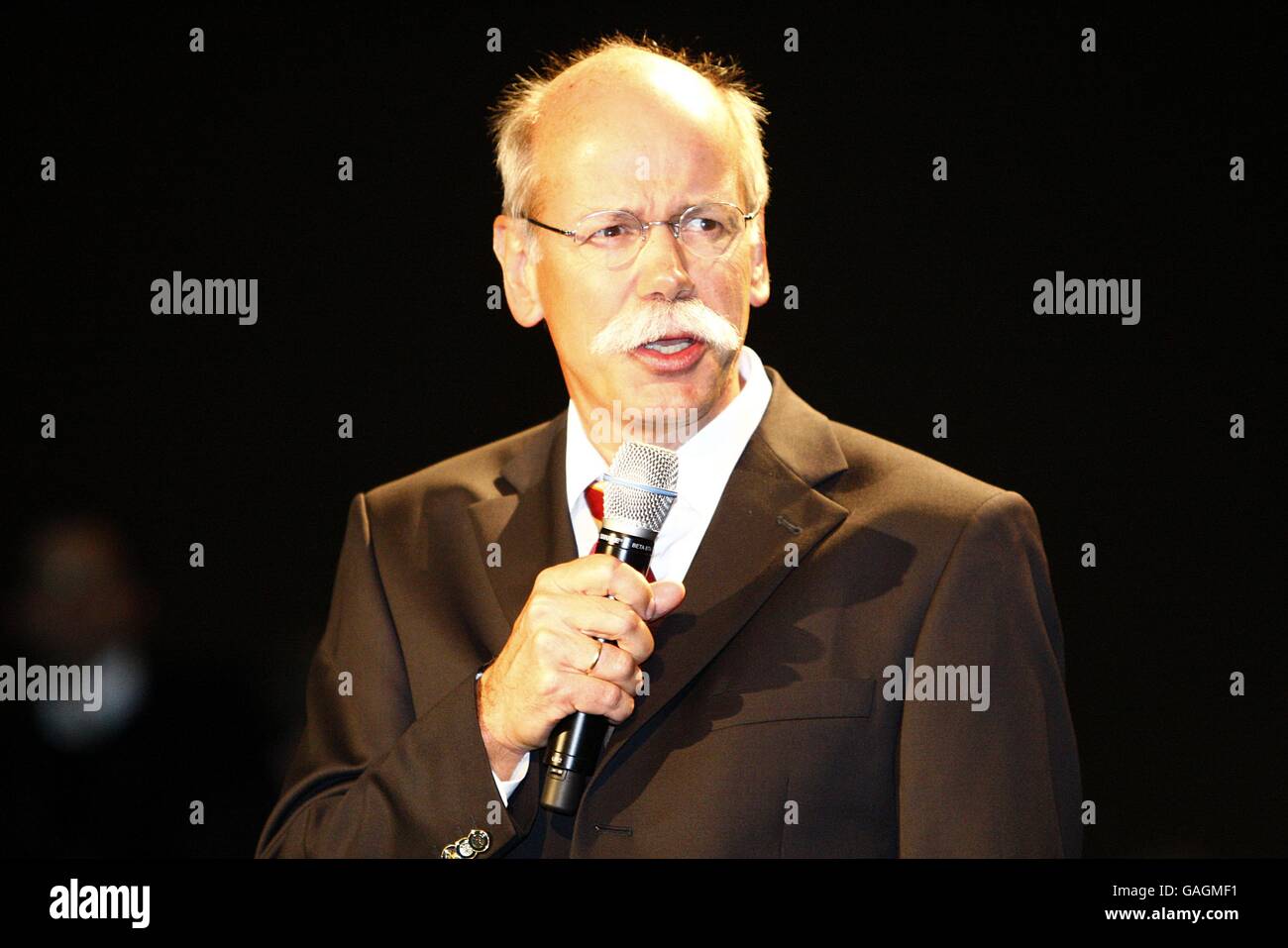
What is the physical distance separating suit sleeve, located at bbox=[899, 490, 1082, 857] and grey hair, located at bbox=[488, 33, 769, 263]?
0.69 m

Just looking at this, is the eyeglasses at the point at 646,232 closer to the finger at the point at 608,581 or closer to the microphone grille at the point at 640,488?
the microphone grille at the point at 640,488

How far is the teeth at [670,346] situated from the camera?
2.10 metres

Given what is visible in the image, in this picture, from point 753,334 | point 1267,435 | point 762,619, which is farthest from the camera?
point 753,334

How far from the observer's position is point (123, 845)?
2.81 meters

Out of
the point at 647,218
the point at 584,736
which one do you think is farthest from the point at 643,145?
the point at 584,736

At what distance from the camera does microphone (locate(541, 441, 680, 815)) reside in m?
1.72

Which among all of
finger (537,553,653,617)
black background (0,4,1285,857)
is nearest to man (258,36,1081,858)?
finger (537,553,653,617)

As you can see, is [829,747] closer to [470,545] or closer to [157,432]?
[470,545]

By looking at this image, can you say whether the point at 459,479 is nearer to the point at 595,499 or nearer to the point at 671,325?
the point at 595,499

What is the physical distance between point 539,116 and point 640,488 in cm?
82

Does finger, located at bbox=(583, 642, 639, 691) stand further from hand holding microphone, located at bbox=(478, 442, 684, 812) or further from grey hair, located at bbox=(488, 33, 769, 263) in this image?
grey hair, located at bbox=(488, 33, 769, 263)

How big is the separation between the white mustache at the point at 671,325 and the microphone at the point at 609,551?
0.33m

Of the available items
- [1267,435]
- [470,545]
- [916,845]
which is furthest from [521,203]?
[1267,435]

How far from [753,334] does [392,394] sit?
2.52 ft
